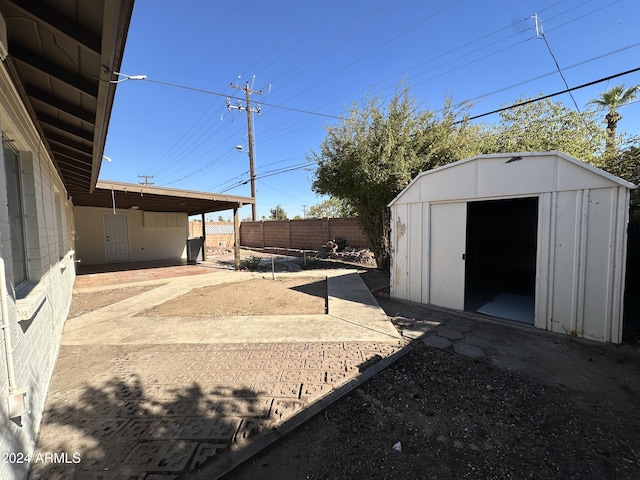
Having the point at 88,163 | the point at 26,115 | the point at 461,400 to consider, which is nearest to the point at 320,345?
the point at 461,400

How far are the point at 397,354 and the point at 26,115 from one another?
4662mm

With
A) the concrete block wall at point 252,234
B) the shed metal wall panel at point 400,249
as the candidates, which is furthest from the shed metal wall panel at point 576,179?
the concrete block wall at point 252,234

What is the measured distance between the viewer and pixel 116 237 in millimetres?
12367

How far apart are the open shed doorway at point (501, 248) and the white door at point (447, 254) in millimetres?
1309

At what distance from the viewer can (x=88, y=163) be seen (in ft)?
16.0

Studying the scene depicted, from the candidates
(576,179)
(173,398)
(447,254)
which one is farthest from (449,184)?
(173,398)

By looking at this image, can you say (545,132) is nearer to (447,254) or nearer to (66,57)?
(447,254)

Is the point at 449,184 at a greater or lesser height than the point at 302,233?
greater

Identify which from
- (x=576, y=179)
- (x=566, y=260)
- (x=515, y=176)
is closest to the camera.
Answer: (x=576, y=179)

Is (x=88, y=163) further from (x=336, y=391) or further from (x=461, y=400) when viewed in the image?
(x=461, y=400)

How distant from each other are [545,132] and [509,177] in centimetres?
1104

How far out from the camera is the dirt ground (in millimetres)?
1857

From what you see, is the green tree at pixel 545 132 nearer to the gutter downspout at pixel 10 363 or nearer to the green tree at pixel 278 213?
the gutter downspout at pixel 10 363

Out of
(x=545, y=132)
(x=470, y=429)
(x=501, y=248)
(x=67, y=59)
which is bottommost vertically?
(x=470, y=429)
